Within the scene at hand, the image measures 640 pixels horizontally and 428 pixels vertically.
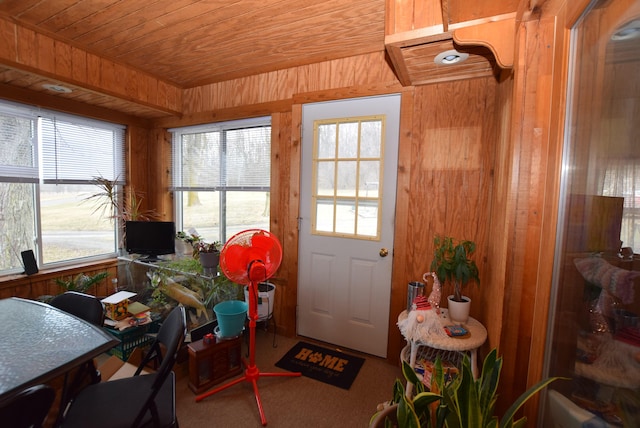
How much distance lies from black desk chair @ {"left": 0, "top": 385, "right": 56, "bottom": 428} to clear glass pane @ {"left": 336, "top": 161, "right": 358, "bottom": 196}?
2.01 meters

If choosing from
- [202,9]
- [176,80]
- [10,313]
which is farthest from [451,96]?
[10,313]

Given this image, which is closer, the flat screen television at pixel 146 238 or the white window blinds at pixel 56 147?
the white window blinds at pixel 56 147

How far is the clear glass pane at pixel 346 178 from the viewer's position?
95.5 inches

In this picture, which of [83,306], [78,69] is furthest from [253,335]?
[78,69]

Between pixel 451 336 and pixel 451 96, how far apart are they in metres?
1.59

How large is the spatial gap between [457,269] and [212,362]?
1.77m

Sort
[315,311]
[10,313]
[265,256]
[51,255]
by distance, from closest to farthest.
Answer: [10,313], [265,256], [315,311], [51,255]

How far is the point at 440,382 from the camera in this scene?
113 centimetres

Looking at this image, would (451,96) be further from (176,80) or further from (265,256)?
(176,80)

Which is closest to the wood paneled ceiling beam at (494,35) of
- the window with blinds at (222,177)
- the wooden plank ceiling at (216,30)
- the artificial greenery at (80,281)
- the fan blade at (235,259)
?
the wooden plank ceiling at (216,30)

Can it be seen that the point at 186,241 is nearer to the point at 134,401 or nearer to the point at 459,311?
the point at 134,401

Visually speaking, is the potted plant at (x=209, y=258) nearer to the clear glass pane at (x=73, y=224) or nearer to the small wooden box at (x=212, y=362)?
the small wooden box at (x=212, y=362)

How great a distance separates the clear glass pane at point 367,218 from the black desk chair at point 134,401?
1.48 m

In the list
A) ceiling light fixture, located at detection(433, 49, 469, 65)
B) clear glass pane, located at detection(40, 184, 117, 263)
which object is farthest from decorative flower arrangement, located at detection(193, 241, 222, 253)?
ceiling light fixture, located at detection(433, 49, 469, 65)
